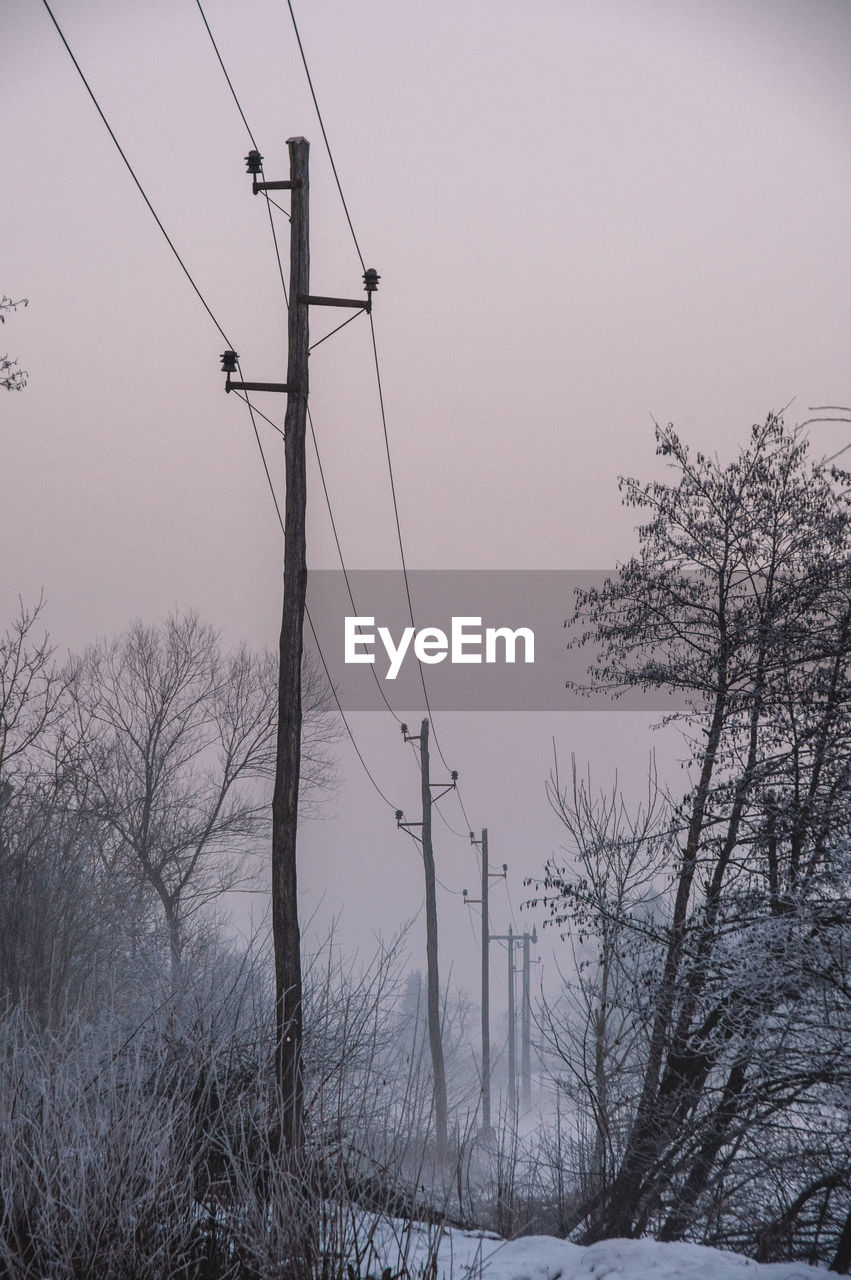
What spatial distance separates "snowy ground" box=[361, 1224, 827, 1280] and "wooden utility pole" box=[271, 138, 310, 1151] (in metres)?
2.03

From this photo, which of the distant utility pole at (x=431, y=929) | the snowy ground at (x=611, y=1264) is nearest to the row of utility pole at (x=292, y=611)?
the snowy ground at (x=611, y=1264)

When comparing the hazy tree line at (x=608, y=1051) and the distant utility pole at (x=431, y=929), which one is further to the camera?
the distant utility pole at (x=431, y=929)

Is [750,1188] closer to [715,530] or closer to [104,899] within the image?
[715,530]

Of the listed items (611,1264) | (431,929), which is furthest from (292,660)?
(431,929)

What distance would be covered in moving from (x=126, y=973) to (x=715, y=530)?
1377cm

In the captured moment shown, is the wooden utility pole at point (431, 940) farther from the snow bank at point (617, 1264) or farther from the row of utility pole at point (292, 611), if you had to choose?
the snow bank at point (617, 1264)

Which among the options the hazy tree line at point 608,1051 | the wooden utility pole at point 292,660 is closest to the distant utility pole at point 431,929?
the hazy tree line at point 608,1051

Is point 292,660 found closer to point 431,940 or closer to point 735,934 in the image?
point 735,934

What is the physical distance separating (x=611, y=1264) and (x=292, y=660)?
5499 millimetres

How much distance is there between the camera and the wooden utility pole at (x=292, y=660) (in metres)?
9.76

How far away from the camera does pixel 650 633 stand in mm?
15914

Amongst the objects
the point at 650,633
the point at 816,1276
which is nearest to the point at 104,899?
the point at 650,633

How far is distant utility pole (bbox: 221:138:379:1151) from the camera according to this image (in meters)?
9.81

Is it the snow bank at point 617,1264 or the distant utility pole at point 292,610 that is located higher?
the distant utility pole at point 292,610
